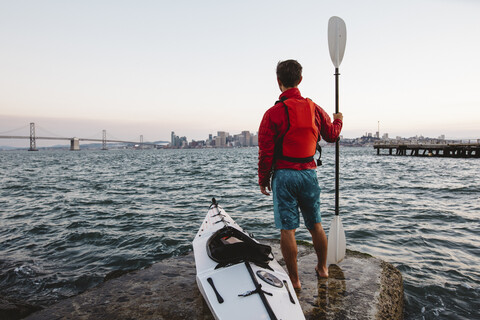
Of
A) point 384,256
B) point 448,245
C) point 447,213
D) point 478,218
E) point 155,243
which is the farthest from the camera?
point 447,213

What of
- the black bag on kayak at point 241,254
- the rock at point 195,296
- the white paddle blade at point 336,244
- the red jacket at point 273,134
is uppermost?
the red jacket at point 273,134

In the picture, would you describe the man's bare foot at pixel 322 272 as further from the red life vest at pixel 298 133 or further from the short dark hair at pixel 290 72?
the short dark hair at pixel 290 72

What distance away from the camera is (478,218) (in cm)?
816

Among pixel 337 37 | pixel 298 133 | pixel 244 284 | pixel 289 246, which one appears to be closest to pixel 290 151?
pixel 298 133

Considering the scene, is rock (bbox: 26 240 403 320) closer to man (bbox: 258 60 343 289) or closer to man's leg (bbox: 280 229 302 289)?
man's leg (bbox: 280 229 302 289)

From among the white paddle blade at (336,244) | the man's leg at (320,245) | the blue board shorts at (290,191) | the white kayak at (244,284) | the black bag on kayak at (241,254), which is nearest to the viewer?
the white kayak at (244,284)

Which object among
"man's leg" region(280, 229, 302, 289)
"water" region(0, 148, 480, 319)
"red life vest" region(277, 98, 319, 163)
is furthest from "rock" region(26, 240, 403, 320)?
"red life vest" region(277, 98, 319, 163)

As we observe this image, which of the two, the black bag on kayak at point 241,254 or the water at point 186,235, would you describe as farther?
the water at point 186,235

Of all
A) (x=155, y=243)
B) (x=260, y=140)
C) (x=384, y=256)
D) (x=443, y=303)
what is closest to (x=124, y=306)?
(x=260, y=140)

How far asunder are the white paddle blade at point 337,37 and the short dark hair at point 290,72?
133 cm

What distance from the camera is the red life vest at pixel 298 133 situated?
8.90 ft

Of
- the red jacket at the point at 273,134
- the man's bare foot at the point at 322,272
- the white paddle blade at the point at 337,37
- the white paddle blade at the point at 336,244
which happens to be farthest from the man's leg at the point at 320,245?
the white paddle blade at the point at 337,37

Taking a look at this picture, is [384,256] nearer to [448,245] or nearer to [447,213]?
[448,245]

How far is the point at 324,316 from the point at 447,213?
8.37 metres
